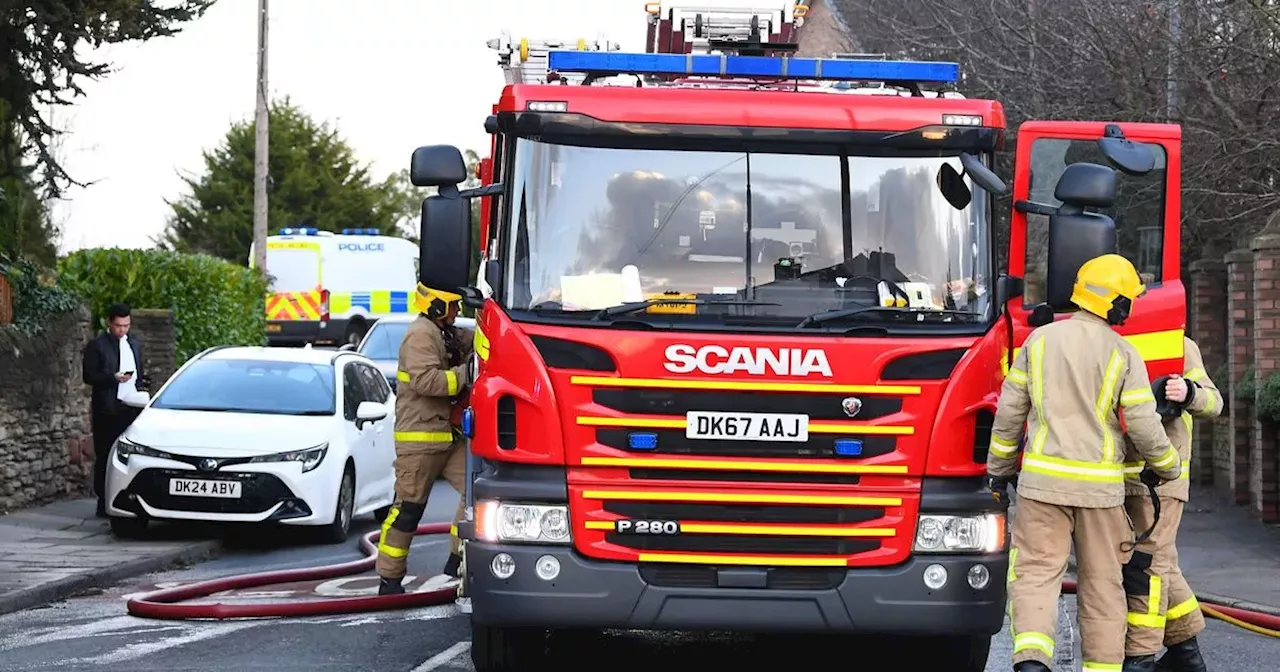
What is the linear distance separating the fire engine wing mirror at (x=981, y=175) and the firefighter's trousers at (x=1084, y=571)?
1.30 m

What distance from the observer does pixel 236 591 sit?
11625mm

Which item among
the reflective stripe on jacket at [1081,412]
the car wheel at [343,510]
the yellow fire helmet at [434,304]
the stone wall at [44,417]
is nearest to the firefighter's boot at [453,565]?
the yellow fire helmet at [434,304]

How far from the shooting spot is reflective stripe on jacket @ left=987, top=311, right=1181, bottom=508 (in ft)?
25.5

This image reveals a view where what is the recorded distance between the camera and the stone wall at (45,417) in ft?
52.0

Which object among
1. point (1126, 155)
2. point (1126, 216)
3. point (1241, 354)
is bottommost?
point (1241, 354)

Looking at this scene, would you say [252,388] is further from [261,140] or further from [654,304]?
[261,140]

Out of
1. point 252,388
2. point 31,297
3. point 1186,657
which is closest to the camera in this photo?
point 1186,657

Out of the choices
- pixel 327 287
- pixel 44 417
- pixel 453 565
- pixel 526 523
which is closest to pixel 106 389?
pixel 44 417

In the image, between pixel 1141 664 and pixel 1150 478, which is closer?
pixel 1150 478

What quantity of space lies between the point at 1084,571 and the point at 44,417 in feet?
37.0

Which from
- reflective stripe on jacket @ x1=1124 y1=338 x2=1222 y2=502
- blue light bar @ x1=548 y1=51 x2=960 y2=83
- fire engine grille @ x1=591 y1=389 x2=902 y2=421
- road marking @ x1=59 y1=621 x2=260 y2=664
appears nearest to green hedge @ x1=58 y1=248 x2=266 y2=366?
road marking @ x1=59 y1=621 x2=260 y2=664

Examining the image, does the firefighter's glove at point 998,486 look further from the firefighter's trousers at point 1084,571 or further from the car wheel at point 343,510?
the car wheel at point 343,510

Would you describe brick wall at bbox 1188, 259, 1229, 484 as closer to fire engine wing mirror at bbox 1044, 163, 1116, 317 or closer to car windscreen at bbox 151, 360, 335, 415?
→ car windscreen at bbox 151, 360, 335, 415

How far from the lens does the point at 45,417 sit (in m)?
16.8
